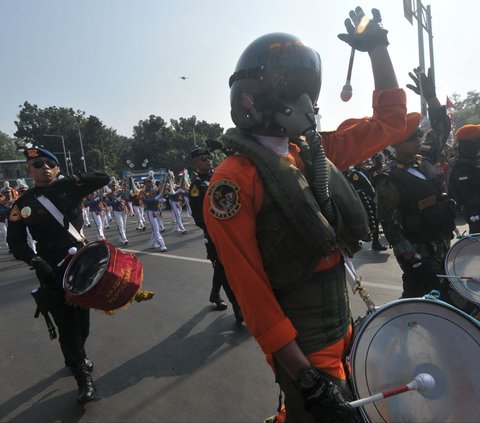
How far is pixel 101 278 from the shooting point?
294 centimetres

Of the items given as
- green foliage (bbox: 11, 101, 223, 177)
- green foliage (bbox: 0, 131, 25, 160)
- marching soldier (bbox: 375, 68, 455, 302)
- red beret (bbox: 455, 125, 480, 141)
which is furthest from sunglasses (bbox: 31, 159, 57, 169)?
green foliage (bbox: 0, 131, 25, 160)

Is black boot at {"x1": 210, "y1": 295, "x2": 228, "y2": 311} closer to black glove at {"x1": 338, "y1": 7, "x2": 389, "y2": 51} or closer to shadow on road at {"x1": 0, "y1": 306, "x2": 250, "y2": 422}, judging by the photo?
shadow on road at {"x1": 0, "y1": 306, "x2": 250, "y2": 422}

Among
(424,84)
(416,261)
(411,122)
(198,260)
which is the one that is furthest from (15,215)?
(198,260)

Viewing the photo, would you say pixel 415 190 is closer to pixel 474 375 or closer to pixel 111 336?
pixel 474 375

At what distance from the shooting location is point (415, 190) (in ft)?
11.9

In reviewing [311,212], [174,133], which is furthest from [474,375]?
[174,133]

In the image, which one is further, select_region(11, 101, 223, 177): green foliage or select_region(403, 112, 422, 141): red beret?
select_region(11, 101, 223, 177): green foliage

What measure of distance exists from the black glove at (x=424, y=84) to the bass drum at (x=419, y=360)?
131 inches

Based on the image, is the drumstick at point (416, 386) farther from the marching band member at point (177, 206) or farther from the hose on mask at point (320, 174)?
the marching band member at point (177, 206)

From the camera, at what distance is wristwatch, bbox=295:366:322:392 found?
138 cm

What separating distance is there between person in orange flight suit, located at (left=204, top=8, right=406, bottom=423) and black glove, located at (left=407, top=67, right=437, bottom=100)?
273 cm

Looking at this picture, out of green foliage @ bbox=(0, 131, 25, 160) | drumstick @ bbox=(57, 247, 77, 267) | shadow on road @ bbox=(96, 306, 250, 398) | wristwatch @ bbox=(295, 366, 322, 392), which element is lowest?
shadow on road @ bbox=(96, 306, 250, 398)

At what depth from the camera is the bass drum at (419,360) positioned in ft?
4.89

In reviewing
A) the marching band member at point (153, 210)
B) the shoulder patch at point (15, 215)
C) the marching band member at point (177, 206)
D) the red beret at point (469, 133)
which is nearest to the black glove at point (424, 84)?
the red beret at point (469, 133)
